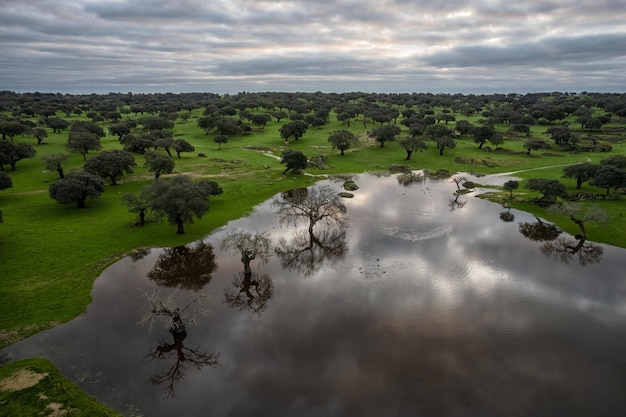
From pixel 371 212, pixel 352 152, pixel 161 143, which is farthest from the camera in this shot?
pixel 352 152

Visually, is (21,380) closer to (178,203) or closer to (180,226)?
(178,203)

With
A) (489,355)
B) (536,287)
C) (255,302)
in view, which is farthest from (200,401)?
(536,287)

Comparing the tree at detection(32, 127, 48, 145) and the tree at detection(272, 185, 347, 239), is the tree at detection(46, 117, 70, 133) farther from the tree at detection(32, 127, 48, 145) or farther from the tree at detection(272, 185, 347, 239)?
the tree at detection(272, 185, 347, 239)

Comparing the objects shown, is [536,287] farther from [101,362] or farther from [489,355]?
[101,362]

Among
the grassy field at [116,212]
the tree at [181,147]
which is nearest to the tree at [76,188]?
the grassy field at [116,212]

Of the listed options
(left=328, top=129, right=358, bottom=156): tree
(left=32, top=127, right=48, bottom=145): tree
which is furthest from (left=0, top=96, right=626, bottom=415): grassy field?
(left=32, top=127, right=48, bottom=145): tree

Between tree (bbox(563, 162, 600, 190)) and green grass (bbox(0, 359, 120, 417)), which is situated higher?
tree (bbox(563, 162, 600, 190))

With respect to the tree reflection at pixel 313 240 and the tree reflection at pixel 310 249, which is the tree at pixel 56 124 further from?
the tree reflection at pixel 310 249
